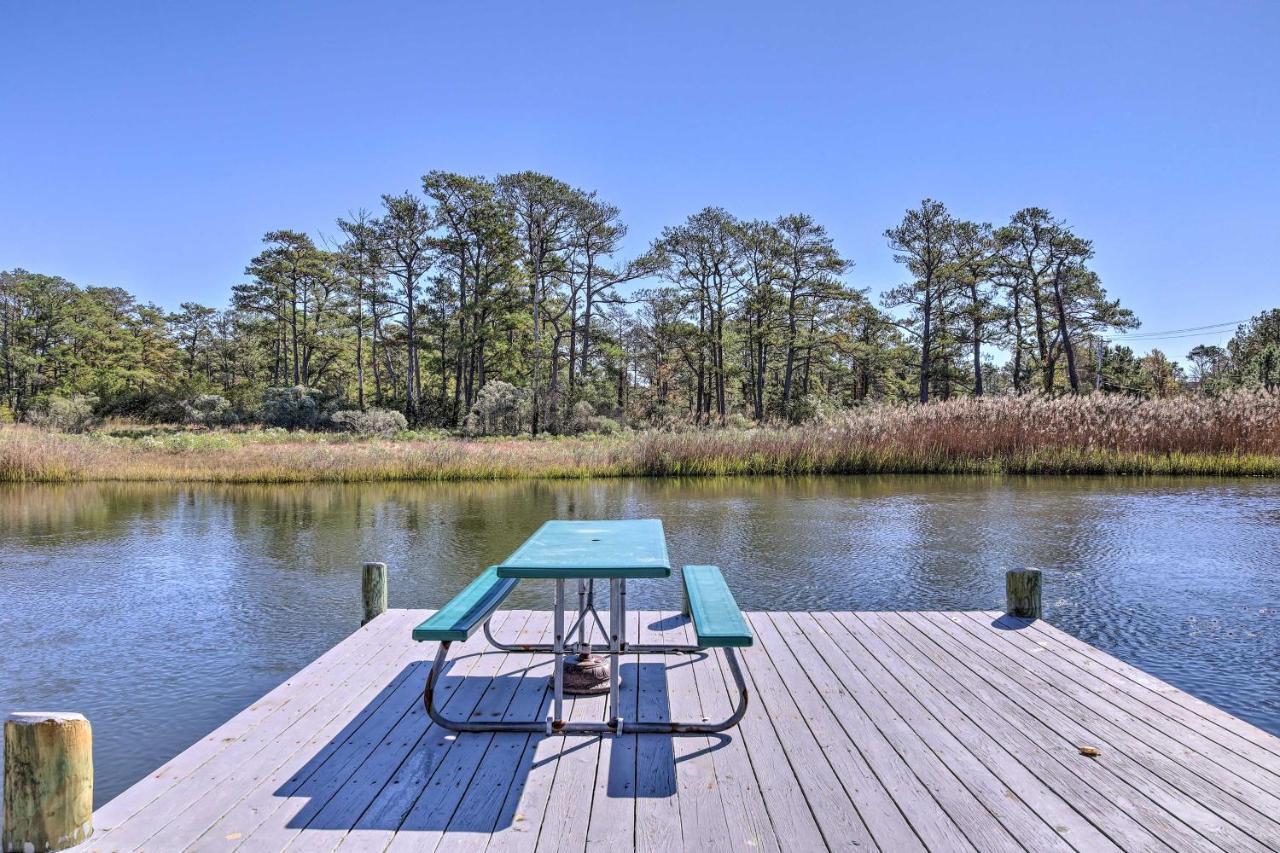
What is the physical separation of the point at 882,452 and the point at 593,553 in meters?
15.8

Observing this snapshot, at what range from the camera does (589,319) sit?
3369 centimetres

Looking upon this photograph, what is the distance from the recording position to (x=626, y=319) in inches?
1716

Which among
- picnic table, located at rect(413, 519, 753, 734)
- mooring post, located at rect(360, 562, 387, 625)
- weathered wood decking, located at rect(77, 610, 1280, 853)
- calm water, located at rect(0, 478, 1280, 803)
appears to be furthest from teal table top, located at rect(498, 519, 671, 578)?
calm water, located at rect(0, 478, 1280, 803)

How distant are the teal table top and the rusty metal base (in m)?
0.54

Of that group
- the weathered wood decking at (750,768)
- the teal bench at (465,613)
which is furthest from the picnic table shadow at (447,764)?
the teal bench at (465,613)

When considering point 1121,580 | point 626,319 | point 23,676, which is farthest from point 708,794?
point 626,319

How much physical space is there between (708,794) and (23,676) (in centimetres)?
490

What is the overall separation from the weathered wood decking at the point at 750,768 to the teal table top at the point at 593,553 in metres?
0.64

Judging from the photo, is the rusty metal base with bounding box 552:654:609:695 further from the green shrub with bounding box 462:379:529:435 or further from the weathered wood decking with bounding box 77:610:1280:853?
the green shrub with bounding box 462:379:529:435

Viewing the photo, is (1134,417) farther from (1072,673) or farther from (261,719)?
(261,719)

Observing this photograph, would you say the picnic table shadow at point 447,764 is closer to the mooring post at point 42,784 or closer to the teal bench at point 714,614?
the teal bench at point 714,614

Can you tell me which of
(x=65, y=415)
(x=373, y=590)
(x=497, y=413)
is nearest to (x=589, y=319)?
(x=497, y=413)

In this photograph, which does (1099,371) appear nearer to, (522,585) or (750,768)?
(522,585)

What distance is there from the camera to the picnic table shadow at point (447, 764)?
2377mm
